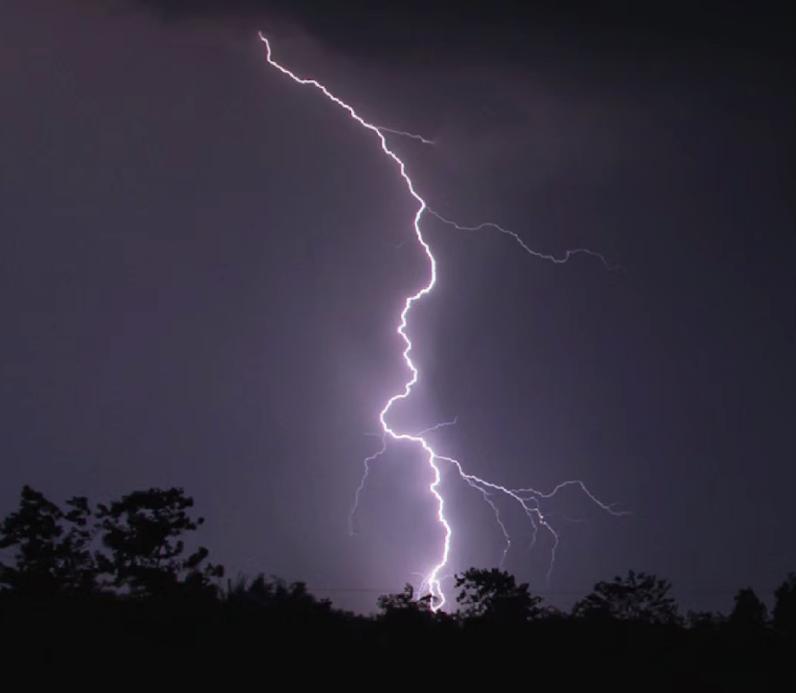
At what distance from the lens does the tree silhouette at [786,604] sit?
28591 millimetres

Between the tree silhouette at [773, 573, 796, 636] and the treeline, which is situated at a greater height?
the tree silhouette at [773, 573, 796, 636]

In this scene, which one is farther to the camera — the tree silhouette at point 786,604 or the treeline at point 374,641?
the tree silhouette at point 786,604

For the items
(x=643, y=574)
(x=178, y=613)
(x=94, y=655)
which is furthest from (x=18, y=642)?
(x=643, y=574)

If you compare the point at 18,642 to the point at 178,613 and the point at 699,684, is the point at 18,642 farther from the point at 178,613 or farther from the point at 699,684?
the point at 699,684

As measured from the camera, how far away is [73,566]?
76.7 feet

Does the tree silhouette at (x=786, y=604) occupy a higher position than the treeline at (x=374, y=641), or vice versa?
the tree silhouette at (x=786, y=604)

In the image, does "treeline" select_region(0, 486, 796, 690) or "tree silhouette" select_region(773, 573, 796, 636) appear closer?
"treeline" select_region(0, 486, 796, 690)

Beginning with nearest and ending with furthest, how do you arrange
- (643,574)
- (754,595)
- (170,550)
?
(170,550) < (643,574) < (754,595)

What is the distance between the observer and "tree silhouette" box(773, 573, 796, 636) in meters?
28.6

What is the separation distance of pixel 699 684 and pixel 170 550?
1235 centimetres

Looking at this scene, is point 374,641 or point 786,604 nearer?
point 374,641

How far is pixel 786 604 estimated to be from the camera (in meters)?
33.6

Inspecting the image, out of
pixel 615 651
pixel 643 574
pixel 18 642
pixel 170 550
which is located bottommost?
pixel 18 642

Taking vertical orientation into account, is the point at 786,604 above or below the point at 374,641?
above
